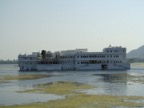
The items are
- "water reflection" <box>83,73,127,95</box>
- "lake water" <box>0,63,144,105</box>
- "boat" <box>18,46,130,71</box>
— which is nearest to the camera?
"lake water" <box>0,63,144,105</box>

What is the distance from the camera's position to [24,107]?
2959 centimetres

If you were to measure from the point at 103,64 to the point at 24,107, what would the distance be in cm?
9130

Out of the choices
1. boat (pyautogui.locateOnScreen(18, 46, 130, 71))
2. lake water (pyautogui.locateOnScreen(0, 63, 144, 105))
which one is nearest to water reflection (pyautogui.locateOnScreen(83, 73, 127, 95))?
lake water (pyautogui.locateOnScreen(0, 63, 144, 105))

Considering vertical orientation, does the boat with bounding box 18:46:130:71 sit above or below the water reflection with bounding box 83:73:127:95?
above

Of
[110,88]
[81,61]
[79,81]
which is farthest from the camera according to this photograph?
[81,61]

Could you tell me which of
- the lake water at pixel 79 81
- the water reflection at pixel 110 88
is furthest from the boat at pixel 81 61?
the water reflection at pixel 110 88

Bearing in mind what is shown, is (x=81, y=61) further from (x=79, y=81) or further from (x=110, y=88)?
(x=110, y=88)

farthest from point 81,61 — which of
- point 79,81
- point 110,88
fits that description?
point 110,88

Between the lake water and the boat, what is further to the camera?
the boat

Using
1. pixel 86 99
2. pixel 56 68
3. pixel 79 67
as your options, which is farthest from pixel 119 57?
pixel 86 99

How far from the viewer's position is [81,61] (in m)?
119

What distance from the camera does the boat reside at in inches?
4660

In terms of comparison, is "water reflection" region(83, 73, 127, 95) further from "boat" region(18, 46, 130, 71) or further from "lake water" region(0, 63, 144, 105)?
"boat" region(18, 46, 130, 71)

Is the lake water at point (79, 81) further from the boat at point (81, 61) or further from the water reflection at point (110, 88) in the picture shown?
the boat at point (81, 61)
